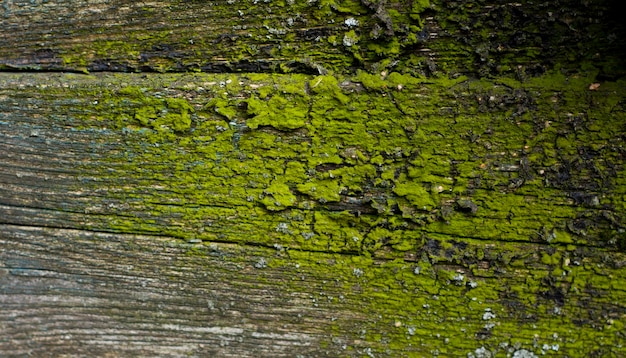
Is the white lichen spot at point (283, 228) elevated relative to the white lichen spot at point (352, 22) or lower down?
lower down

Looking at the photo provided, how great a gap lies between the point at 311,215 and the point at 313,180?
7 centimetres

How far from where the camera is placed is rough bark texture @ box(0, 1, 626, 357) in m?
0.83

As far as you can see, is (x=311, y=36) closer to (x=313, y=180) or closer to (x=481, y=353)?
(x=313, y=180)

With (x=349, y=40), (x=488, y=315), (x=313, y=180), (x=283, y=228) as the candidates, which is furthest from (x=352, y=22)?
(x=488, y=315)

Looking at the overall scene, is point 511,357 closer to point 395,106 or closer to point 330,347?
point 330,347

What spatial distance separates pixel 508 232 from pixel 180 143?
2.18 ft

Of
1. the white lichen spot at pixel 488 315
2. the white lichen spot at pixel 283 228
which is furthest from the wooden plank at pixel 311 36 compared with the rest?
the white lichen spot at pixel 488 315

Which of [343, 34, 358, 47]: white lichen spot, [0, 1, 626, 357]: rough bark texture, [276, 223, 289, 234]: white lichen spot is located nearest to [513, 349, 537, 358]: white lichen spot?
[0, 1, 626, 357]: rough bark texture

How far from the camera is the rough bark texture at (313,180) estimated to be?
825 millimetres

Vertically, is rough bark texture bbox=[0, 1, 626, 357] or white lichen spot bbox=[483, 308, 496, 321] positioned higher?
rough bark texture bbox=[0, 1, 626, 357]

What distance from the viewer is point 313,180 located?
2.87 ft

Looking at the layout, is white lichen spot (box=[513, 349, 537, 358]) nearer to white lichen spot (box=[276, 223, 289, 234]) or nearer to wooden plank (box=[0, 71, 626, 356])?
wooden plank (box=[0, 71, 626, 356])

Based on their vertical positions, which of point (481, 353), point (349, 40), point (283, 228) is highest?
point (349, 40)

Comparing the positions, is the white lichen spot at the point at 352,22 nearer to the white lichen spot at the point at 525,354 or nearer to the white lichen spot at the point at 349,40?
the white lichen spot at the point at 349,40
